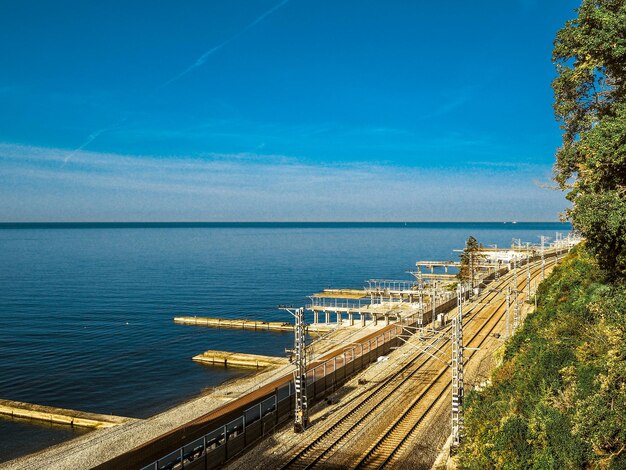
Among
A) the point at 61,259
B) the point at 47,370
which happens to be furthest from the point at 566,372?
the point at 61,259

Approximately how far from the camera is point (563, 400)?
21.1 metres

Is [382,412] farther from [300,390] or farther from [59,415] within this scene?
[59,415]

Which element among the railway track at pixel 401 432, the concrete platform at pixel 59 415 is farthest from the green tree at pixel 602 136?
the concrete platform at pixel 59 415

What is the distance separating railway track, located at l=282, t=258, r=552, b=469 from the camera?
29172 millimetres

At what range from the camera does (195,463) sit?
89.9 feet

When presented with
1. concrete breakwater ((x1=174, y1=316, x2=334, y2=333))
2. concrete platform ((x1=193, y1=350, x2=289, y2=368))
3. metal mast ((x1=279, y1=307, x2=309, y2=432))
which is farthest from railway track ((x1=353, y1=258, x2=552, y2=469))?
concrete breakwater ((x1=174, y1=316, x2=334, y2=333))

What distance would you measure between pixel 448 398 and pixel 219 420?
17.7m

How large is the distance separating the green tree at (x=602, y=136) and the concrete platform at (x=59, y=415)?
3715cm

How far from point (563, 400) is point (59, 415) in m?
40.0

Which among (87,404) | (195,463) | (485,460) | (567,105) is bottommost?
(87,404)

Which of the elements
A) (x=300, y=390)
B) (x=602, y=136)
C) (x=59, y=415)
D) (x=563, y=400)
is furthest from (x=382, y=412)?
(x=59, y=415)

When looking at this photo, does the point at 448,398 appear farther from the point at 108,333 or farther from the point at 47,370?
the point at 108,333

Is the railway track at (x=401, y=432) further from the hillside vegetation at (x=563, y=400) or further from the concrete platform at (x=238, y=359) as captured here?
the concrete platform at (x=238, y=359)

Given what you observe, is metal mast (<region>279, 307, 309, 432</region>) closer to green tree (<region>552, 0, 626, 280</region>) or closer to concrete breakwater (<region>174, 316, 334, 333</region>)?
green tree (<region>552, 0, 626, 280</region>)
